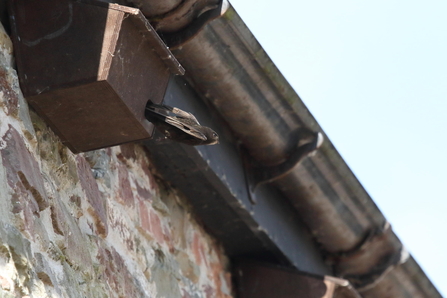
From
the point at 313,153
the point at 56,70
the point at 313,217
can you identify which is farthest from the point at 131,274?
the point at 313,217

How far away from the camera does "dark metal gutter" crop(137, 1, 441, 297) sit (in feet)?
8.18

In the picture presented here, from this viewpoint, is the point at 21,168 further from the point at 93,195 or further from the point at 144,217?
the point at 144,217

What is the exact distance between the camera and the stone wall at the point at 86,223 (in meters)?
1.63

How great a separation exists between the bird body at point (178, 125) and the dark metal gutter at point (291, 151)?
0.40 metres

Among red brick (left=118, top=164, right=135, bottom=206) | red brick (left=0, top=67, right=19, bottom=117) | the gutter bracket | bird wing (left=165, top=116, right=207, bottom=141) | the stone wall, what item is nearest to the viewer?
the stone wall

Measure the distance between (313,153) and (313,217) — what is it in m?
0.47

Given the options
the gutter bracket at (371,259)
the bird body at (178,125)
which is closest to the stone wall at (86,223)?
the bird body at (178,125)

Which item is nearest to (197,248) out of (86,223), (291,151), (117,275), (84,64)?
(291,151)

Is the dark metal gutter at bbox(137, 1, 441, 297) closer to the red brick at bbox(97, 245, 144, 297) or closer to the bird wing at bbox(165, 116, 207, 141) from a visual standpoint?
the bird wing at bbox(165, 116, 207, 141)

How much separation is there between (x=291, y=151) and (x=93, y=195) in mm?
997

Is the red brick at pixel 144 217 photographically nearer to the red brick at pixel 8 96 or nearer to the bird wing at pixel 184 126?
the bird wing at pixel 184 126

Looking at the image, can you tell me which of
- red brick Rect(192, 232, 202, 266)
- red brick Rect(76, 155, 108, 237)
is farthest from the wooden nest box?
red brick Rect(192, 232, 202, 266)

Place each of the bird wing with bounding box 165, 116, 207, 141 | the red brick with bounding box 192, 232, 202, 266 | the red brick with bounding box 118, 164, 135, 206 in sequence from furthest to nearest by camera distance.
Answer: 1. the red brick with bounding box 192, 232, 202, 266
2. the red brick with bounding box 118, 164, 135, 206
3. the bird wing with bounding box 165, 116, 207, 141

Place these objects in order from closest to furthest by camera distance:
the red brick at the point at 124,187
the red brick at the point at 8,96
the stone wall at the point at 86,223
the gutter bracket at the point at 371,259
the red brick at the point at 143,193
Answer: the stone wall at the point at 86,223
the red brick at the point at 8,96
the red brick at the point at 124,187
the red brick at the point at 143,193
the gutter bracket at the point at 371,259
